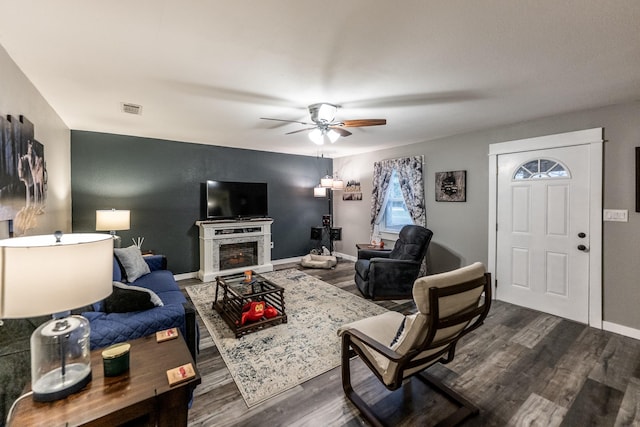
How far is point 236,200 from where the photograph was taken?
5.20 meters

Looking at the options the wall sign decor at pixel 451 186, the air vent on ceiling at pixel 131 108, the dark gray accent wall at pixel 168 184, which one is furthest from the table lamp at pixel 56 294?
the wall sign decor at pixel 451 186

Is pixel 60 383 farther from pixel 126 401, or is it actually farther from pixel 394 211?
pixel 394 211

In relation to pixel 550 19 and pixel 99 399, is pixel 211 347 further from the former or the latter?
pixel 550 19

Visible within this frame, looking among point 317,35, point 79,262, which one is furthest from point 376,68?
point 79,262

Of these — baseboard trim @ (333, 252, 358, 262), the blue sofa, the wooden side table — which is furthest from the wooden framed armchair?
baseboard trim @ (333, 252, 358, 262)

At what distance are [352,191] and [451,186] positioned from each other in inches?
92.9

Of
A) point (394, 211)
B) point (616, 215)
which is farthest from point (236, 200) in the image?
point (616, 215)

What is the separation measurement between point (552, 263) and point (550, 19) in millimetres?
2966

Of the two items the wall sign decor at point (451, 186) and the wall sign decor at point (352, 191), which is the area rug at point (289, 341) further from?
the wall sign decor at point (352, 191)

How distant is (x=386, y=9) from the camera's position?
4.86 ft

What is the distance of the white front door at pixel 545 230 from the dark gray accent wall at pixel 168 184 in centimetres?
395

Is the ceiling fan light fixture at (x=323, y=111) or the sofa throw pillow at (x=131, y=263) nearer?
the ceiling fan light fixture at (x=323, y=111)

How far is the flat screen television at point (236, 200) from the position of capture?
16.3 feet

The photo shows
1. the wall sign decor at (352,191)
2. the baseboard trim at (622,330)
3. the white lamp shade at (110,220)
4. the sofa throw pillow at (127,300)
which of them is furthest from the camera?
the wall sign decor at (352,191)
